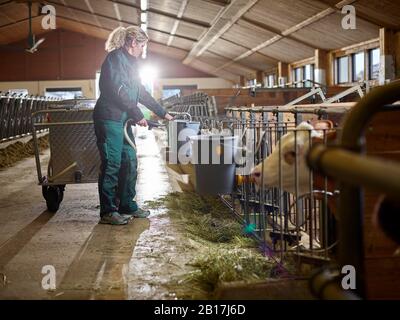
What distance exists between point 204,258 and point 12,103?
9.81 m

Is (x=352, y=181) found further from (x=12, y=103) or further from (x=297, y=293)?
(x=12, y=103)

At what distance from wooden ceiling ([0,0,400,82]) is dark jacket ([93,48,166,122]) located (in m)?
4.96

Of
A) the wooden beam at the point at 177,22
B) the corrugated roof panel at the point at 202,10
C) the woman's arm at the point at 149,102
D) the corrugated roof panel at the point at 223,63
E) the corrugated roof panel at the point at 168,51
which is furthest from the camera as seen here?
the corrugated roof panel at the point at 168,51

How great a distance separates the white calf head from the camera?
2989 mm

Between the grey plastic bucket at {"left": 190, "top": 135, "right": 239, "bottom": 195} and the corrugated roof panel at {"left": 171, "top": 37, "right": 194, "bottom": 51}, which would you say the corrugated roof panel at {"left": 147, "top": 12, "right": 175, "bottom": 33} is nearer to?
the corrugated roof panel at {"left": 171, "top": 37, "right": 194, "bottom": 51}

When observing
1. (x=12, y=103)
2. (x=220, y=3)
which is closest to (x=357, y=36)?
(x=220, y=3)

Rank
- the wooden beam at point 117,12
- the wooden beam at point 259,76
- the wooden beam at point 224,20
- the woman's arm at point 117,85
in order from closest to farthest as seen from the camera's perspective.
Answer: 1. the woman's arm at point 117,85
2. the wooden beam at point 224,20
3. the wooden beam at point 117,12
4. the wooden beam at point 259,76

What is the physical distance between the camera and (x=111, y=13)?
1847 centimetres

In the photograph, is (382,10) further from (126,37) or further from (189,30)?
(189,30)

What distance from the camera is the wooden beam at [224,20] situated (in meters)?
11.1

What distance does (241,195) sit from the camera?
484 cm

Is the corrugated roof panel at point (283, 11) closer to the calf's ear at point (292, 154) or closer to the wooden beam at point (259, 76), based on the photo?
the calf's ear at point (292, 154)

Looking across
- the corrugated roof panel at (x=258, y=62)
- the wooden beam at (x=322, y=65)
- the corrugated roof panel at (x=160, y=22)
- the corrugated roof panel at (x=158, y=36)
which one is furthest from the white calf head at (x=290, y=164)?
the corrugated roof panel at (x=158, y=36)

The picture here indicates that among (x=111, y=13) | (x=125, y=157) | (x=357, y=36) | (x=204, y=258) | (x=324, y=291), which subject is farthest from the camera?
(x=111, y=13)
